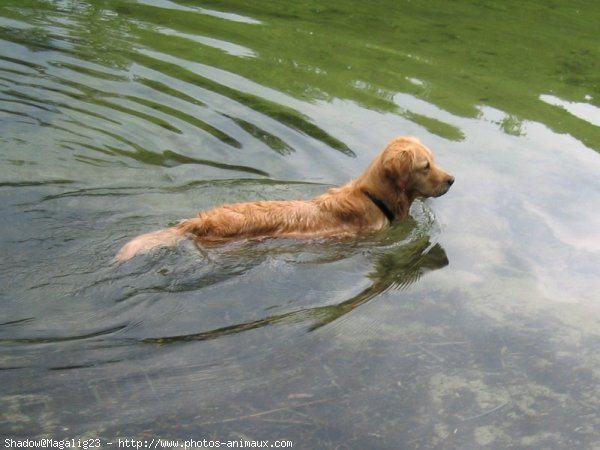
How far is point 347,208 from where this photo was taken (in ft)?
26.9

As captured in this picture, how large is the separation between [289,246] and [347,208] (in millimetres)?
834

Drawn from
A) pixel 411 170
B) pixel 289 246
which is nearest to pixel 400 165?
pixel 411 170

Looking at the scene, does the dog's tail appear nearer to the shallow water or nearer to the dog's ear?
the shallow water

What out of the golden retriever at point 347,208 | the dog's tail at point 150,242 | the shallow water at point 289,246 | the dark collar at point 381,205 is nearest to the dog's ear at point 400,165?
the golden retriever at point 347,208

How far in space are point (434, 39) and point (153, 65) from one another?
5.46m

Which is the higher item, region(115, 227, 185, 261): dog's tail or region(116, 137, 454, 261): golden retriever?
region(116, 137, 454, 261): golden retriever

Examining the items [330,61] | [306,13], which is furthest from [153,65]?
[306,13]

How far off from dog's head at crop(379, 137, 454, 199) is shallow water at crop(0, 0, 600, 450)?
1.54 feet

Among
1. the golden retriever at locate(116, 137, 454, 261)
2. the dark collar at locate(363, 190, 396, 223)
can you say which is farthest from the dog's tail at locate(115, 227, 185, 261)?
the dark collar at locate(363, 190, 396, 223)

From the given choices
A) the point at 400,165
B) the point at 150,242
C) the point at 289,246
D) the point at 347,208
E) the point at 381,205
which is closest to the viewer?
the point at 150,242

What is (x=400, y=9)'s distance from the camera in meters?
16.7

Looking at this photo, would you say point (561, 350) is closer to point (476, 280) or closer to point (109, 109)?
point (476, 280)

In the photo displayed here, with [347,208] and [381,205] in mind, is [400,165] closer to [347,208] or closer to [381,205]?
[381,205]

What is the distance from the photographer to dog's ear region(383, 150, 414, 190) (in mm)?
8039
